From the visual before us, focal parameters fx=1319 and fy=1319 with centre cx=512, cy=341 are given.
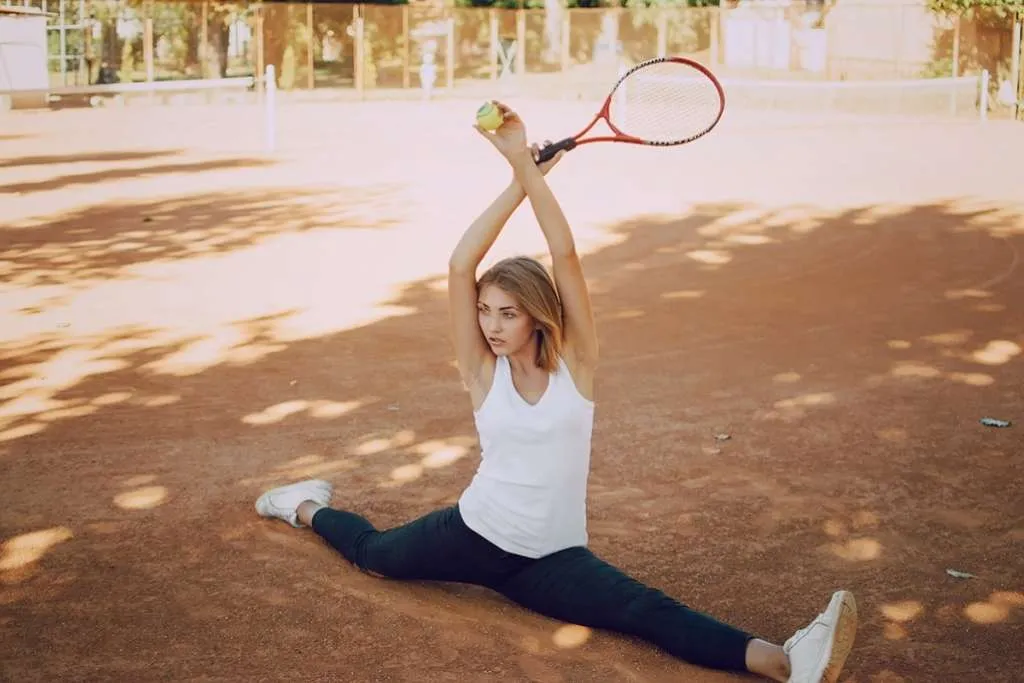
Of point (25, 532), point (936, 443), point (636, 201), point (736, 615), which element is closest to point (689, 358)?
point (936, 443)

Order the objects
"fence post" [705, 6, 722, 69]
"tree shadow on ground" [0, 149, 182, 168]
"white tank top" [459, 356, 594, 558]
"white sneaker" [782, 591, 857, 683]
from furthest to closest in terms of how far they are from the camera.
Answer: "fence post" [705, 6, 722, 69] → "tree shadow on ground" [0, 149, 182, 168] → "white tank top" [459, 356, 594, 558] → "white sneaker" [782, 591, 857, 683]

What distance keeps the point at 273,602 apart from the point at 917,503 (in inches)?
112

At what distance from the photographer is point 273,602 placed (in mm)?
4750

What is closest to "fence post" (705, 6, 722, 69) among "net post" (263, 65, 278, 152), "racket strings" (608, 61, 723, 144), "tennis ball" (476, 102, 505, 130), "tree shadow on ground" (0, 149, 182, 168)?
"net post" (263, 65, 278, 152)

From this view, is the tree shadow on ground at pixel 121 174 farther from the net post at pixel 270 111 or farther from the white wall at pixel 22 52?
the white wall at pixel 22 52

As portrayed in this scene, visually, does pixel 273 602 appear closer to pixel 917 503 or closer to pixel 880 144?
pixel 917 503

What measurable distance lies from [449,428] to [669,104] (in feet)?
13.3

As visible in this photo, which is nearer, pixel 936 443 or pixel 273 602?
pixel 273 602

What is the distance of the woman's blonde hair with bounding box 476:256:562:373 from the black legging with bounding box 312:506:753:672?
0.67 meters

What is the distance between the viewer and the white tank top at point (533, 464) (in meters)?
4.36

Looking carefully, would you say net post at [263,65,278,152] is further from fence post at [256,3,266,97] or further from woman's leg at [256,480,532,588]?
woman's leg at [256,480,532,588]

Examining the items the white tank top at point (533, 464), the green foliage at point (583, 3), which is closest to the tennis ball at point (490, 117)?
the white tank top at point (533, 464)

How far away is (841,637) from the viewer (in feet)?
12.8

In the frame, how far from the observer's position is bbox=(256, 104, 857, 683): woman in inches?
167
